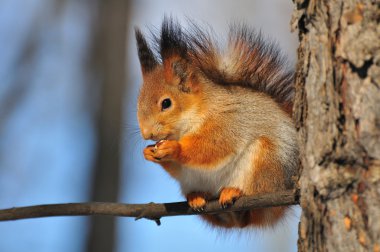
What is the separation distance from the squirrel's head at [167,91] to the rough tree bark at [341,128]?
1.03 m

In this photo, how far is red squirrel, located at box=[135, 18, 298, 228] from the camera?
2.45 m

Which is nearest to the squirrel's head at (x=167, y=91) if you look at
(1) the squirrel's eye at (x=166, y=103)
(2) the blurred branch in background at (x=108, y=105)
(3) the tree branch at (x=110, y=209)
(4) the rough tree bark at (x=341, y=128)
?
(1) the squirrel's eye at (x=166, y=103)

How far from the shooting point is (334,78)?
1443 mm

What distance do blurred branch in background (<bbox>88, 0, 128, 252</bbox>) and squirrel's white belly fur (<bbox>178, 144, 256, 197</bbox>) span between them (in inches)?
51.2

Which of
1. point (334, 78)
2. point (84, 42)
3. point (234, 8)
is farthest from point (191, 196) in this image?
point (234, 8)

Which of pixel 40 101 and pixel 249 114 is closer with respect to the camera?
pixel 249 114

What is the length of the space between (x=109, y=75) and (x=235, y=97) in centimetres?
184

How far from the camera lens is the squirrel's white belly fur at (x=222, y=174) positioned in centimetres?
246

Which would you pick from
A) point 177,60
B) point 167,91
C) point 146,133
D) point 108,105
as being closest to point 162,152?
point 146,133

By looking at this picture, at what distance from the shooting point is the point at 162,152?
7.66 ft

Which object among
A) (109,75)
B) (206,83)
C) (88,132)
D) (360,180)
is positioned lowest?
(360,180)

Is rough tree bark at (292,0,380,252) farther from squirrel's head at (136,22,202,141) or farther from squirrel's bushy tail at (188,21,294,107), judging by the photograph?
squirrel's bushy tail at (188,21,294,107)

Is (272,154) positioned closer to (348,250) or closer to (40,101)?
(348,250)

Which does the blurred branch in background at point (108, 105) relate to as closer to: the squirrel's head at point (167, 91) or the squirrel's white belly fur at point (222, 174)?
the squirrel's head at point (167, 91)
